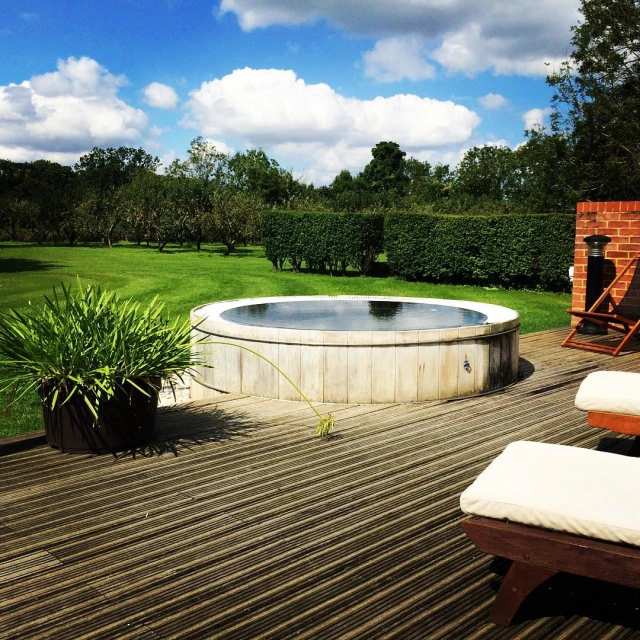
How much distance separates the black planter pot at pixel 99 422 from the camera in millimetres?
4035

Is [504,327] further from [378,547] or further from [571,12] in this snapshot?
[571,12]

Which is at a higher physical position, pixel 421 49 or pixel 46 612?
pixel 421 49

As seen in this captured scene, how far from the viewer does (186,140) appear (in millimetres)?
54688

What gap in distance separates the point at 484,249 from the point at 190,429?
41.6 ft

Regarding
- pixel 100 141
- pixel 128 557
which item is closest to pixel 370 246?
pixel 128 557

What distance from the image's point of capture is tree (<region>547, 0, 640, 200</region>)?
22031 mm

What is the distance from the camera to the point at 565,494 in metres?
2.33

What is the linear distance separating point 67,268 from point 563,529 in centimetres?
2114

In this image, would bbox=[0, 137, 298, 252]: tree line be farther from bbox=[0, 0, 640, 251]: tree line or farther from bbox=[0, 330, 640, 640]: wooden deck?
bbox=[0, 330, 640, 640]: wooden deck

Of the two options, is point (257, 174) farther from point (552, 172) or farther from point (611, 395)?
point (611, 395)

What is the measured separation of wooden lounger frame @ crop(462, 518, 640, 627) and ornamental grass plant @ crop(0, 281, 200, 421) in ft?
7.54

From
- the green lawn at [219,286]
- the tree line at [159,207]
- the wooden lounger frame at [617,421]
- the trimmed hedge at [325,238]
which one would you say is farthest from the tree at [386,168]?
the wooden lounger frame at [617,421]

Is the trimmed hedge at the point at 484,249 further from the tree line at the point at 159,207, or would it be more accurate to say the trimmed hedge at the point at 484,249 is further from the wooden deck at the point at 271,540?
the wooden deck at the point at 271,540

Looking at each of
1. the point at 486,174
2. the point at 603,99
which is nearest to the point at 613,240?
the point at 603,99
